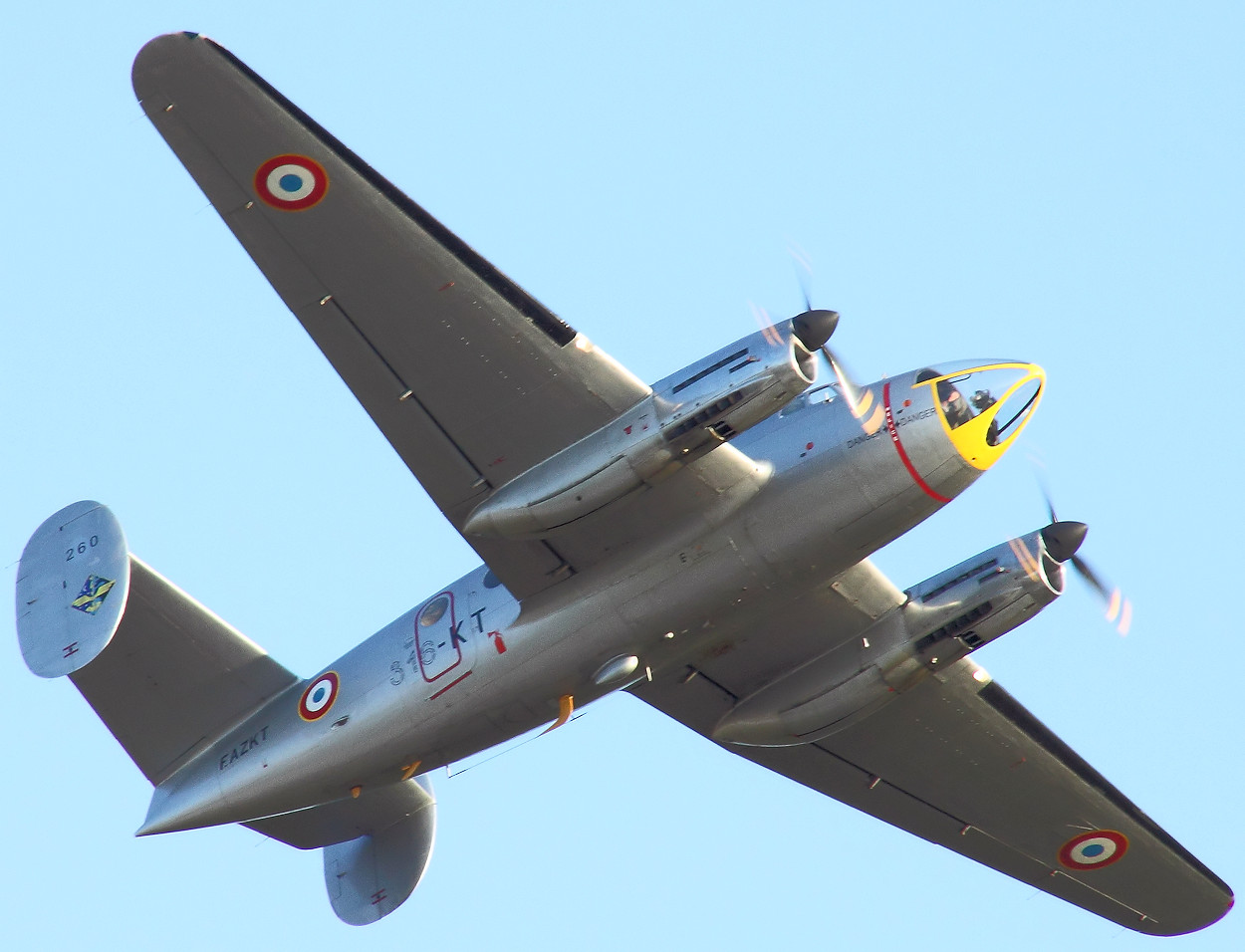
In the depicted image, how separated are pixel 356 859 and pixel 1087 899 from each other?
1049cm

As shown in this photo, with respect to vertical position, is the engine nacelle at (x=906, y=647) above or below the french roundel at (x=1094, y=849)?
above

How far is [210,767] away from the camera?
2095 centimetres

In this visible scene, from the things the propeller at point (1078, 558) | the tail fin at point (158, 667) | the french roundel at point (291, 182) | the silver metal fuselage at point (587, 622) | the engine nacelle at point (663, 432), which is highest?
the french roundel at point (291, 182)

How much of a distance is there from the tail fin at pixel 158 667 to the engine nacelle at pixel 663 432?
4987 millimetres

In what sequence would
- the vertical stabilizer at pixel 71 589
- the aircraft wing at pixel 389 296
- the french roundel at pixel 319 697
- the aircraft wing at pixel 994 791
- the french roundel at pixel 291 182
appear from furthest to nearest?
the aircraft wing at pixel 994 791 → the french roundel at pixel 319 697 → the vertical stabilizer at pixel 71 589 → the french roundel at pixel 291 182 → the aircraft wing at pixel 389 296

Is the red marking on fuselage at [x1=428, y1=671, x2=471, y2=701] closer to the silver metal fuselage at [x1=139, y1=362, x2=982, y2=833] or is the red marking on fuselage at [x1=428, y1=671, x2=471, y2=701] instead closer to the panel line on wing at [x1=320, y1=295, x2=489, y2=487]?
the silver metal fuselage at [x1=139, y1=362, x2=982, y2=833]

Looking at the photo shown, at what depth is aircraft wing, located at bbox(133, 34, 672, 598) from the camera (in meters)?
17.3

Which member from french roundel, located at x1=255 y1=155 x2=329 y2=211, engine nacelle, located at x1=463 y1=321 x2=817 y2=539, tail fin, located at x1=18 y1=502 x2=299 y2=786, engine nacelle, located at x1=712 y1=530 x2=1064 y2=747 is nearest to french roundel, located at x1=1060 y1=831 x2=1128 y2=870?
engine nacelle, located at x1=712 y1=530 x2=1064 y2=747

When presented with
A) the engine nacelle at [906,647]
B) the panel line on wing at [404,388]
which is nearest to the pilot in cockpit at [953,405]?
the engine nacelle at [906,647]

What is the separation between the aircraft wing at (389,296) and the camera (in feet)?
56.8

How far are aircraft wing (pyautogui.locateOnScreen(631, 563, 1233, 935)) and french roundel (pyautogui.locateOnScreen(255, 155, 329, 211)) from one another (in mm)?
7699

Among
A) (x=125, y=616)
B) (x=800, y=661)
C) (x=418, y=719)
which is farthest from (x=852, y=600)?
(x=125, y=616)

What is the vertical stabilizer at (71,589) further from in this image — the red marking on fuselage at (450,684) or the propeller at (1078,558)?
the propeller at (1078,558)

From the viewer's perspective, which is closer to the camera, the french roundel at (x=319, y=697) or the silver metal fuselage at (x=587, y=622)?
the silver metal fuselage at (x=587, y=622)
